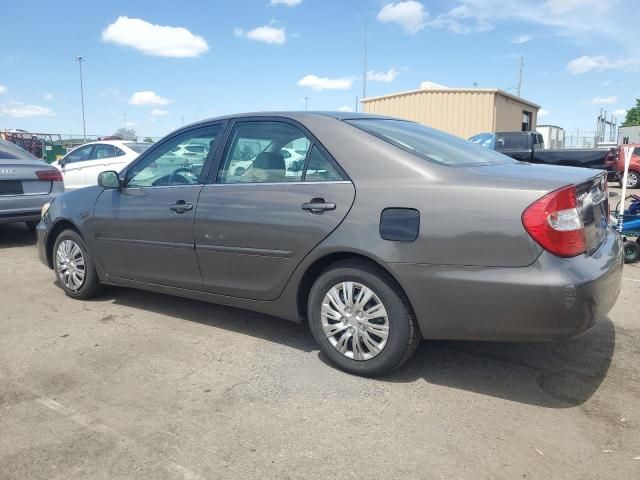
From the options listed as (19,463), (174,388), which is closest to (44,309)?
(174,388)

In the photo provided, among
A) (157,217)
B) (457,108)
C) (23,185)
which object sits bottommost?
(157,217)

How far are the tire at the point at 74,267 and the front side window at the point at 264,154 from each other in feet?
5.80

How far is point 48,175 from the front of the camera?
784 centimetres

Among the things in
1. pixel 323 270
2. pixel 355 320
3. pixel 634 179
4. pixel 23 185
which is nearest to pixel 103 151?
pixel 23 185

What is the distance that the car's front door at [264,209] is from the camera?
330 cm

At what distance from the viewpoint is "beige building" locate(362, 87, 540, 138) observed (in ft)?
66.4

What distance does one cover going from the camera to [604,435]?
2.63 m

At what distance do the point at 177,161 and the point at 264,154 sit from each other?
2.85 feet

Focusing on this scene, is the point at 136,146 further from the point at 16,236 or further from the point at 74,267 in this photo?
the point at 74,267

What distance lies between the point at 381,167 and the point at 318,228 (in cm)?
52

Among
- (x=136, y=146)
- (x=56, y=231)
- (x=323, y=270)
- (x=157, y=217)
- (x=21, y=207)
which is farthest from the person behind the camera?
(x=136, y=146)

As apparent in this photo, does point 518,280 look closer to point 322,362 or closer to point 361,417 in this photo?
point 361,417

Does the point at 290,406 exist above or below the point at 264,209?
below

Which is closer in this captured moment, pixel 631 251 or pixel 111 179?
pixel 111 179
